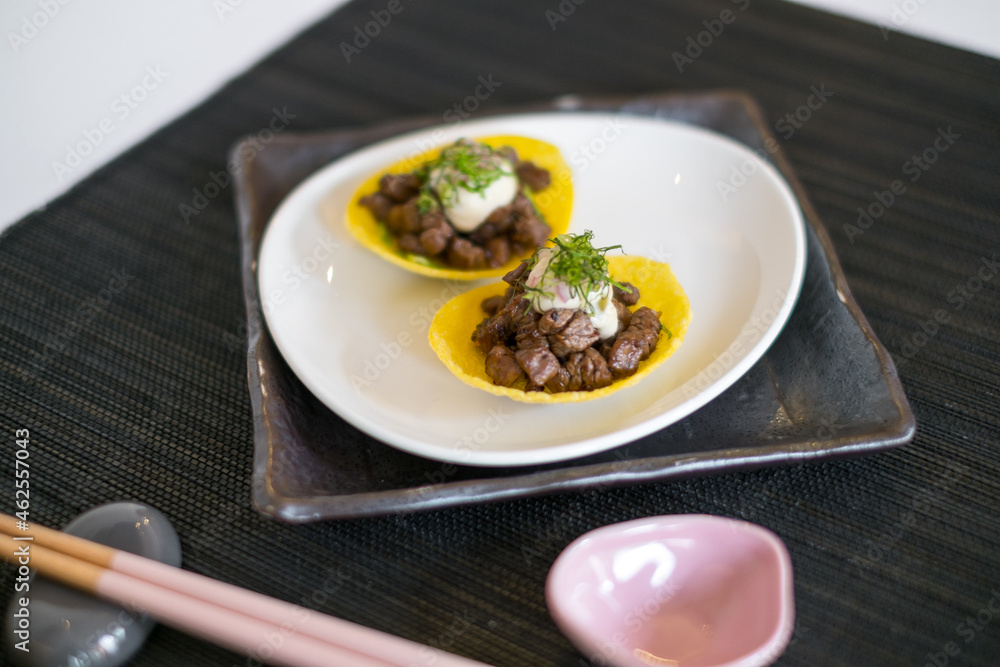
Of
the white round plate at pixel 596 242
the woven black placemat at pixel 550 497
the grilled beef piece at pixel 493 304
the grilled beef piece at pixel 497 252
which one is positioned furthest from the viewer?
the grilled beef piece at pixel 497 252

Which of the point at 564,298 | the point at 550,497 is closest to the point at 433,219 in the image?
the point at 564,298

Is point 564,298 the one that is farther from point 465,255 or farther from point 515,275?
point 465,255

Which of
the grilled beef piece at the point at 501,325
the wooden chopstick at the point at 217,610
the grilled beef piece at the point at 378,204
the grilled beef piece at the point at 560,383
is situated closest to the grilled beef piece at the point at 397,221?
the grilled beef piece at the point at 378,204

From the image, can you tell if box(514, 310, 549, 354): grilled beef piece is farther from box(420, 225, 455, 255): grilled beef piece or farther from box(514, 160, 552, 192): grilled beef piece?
box(514, 160, 552, 192): grilled beef piece

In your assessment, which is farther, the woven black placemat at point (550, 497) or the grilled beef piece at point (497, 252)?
the grilled beef piece at point (497, 252)

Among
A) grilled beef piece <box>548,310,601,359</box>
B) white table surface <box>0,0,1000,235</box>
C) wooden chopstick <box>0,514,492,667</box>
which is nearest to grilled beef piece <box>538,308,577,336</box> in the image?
grilled beef piece <box>548,310,601,359</box>

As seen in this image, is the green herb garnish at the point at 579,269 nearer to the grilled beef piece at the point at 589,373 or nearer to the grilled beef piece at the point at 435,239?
the grilled beef piece at the point at 589,373

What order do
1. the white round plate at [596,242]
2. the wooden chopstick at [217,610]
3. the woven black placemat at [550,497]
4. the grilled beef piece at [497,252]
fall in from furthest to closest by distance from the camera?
the grilled beef piece at [497,252] < the white round plate at [596,242] < the woven black placemat at [550,497] < the wooden chopstick at [217,610]
